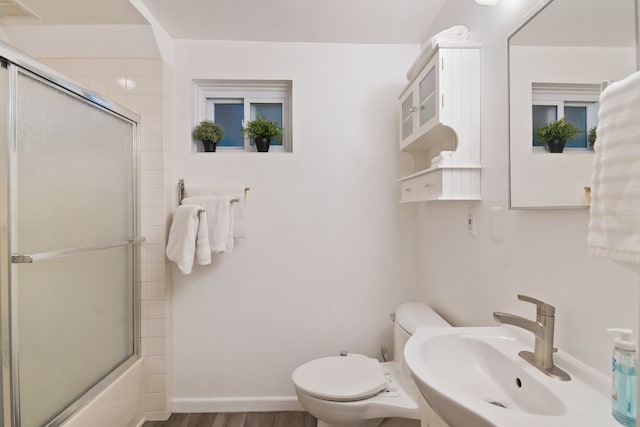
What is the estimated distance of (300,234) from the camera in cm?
212

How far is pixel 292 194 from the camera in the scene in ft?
6.92

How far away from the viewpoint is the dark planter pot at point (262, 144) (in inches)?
83.3

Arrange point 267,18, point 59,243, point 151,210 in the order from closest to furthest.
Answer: point 59,243 < point 267,18 < point 151,210

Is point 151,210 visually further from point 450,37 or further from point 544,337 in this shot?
point 544,337

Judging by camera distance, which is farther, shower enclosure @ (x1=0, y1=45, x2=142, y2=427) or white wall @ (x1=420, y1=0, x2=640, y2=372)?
shower enclosure @ (x1=0, y1=45, x2=142, y2=427)

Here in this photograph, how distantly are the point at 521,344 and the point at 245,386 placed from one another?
5.31 feet

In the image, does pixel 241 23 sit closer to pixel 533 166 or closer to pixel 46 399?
pixel 533 166

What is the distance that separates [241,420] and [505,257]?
171 cm

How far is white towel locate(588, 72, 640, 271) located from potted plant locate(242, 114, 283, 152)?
174 centimetres

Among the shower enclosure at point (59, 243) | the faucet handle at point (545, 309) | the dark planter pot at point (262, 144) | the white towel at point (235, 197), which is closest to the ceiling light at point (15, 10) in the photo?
the shower enclosure at point (59, 243)

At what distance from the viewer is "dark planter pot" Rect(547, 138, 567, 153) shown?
91cm

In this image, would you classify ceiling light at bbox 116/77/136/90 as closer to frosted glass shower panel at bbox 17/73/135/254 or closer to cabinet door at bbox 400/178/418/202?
frosted glass shower panel at bbox 17/73/135/254

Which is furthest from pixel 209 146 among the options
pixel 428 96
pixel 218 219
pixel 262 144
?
pixel 428 96

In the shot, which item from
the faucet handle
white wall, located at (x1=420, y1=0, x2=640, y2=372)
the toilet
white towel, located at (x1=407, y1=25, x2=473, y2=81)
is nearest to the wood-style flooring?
the toilet
